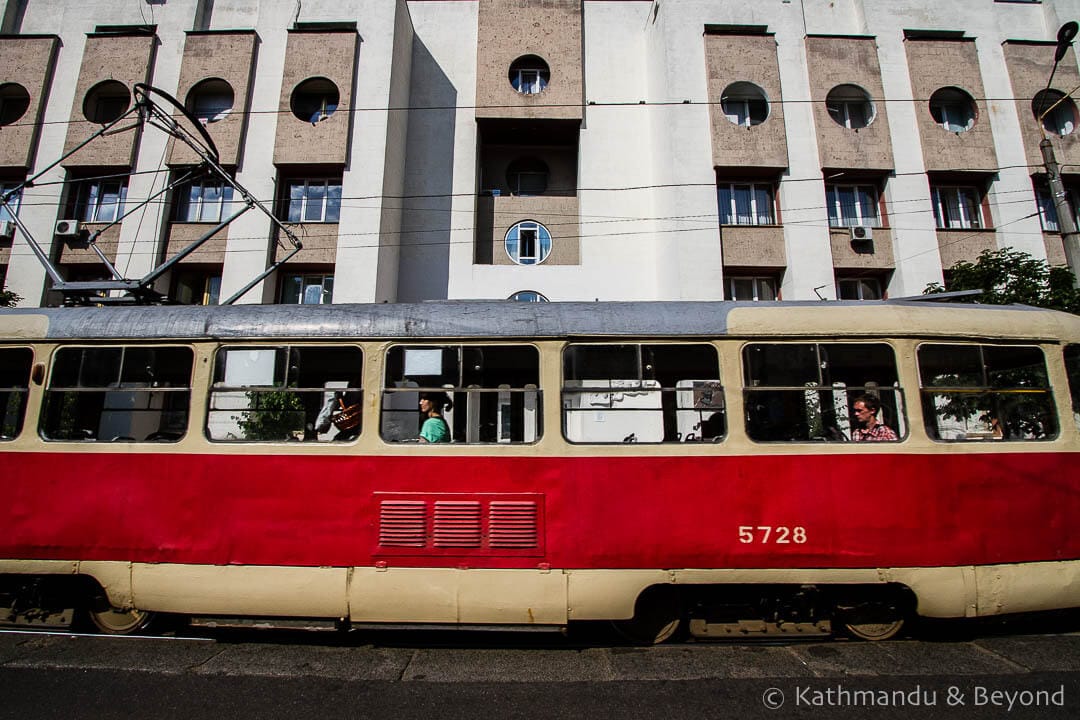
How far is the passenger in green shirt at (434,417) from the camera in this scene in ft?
14.8

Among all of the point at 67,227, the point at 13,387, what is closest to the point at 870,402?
the point at 13,387

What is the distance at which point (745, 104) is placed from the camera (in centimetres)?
1584

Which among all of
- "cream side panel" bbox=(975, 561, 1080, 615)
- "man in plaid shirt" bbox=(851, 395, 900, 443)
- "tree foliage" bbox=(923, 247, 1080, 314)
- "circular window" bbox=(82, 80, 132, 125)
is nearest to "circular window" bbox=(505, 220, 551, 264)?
"tree foliage" bbox=(923, 247, 1080, 314)

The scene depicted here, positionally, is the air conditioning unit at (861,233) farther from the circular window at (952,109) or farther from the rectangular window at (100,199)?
the rectangular window at (100,199)

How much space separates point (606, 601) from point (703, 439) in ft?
5.01

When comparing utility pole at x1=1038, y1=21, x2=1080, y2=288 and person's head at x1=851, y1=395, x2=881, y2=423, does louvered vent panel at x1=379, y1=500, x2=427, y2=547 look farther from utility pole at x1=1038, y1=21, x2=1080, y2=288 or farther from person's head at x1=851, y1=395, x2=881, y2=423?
utility pole at x1=1038, y1=21, x2=1080, y2=288

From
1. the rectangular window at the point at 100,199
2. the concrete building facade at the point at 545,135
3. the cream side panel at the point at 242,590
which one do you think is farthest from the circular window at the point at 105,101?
the cream side panel at the point at 242,590

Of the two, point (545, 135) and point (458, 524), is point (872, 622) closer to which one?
point (458, 524)

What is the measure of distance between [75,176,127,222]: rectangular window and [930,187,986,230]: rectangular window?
23.5 m

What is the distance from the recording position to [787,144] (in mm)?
14961

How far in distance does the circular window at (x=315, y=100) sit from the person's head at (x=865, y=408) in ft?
51.0

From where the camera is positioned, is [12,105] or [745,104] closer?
[745,104]

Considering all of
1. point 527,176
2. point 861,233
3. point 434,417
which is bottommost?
point 434,417

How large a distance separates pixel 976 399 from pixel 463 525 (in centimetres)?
445
